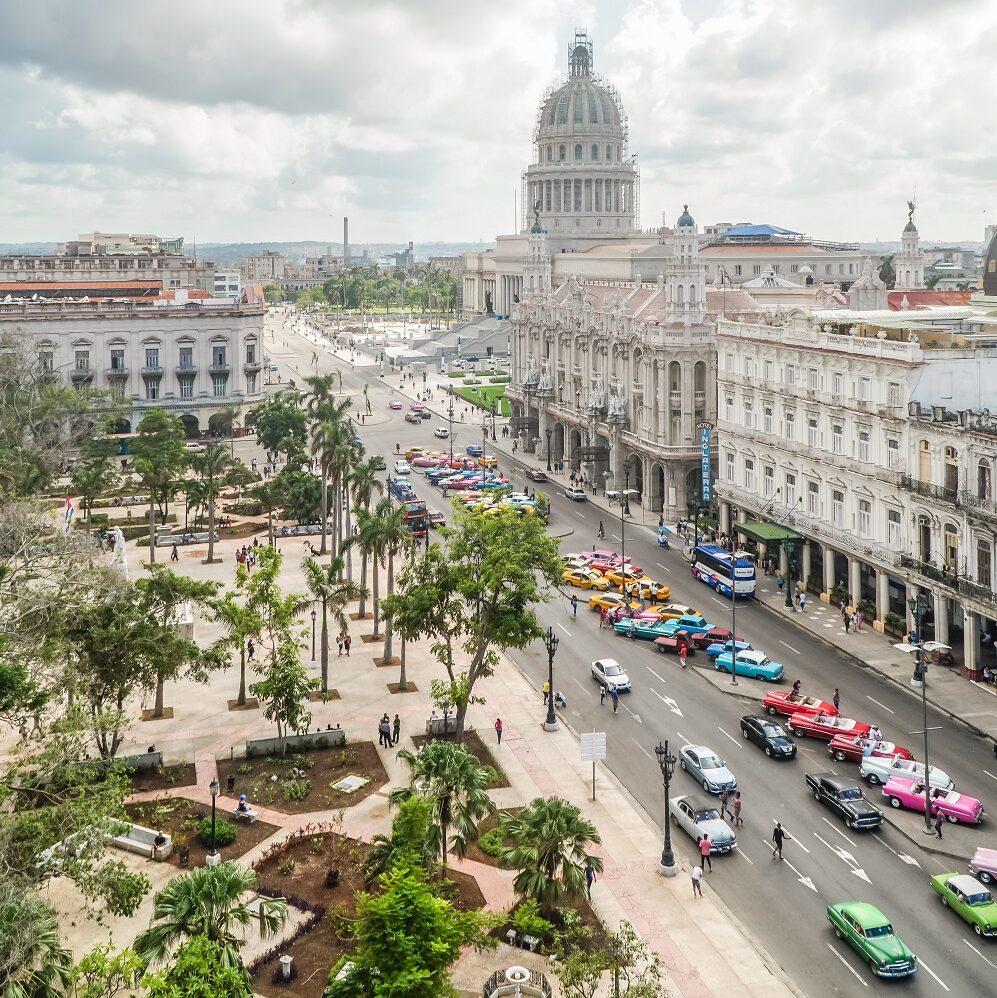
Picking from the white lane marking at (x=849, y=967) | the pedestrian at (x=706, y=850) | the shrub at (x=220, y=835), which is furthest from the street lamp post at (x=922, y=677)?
the shrub at (x=220, y=835)

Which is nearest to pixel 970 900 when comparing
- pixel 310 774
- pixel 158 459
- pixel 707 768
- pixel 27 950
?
pixel 707 768

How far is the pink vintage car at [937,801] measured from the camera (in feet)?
144

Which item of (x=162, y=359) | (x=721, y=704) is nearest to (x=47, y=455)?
(x=162, y=359)

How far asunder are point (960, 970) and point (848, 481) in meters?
39.2

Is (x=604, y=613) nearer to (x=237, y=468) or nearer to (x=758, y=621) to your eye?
(x=758, y=621)

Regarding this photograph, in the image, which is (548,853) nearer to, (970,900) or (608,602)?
(970,900)

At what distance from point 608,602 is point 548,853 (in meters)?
38.4

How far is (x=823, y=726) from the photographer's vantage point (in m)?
52.2

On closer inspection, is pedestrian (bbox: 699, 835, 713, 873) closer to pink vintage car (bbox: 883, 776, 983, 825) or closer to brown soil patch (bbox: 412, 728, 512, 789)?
pink vintage car (bbox: 883, 776, 983, 825)

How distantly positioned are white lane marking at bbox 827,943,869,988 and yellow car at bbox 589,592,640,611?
3626cm

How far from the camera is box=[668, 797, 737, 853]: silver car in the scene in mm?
42594

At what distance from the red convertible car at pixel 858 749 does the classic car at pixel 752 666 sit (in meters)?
9.41

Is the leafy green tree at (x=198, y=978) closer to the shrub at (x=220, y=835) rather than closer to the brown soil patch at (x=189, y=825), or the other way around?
the brown soil patch at (x=189, y=825)

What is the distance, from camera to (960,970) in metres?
35.1
